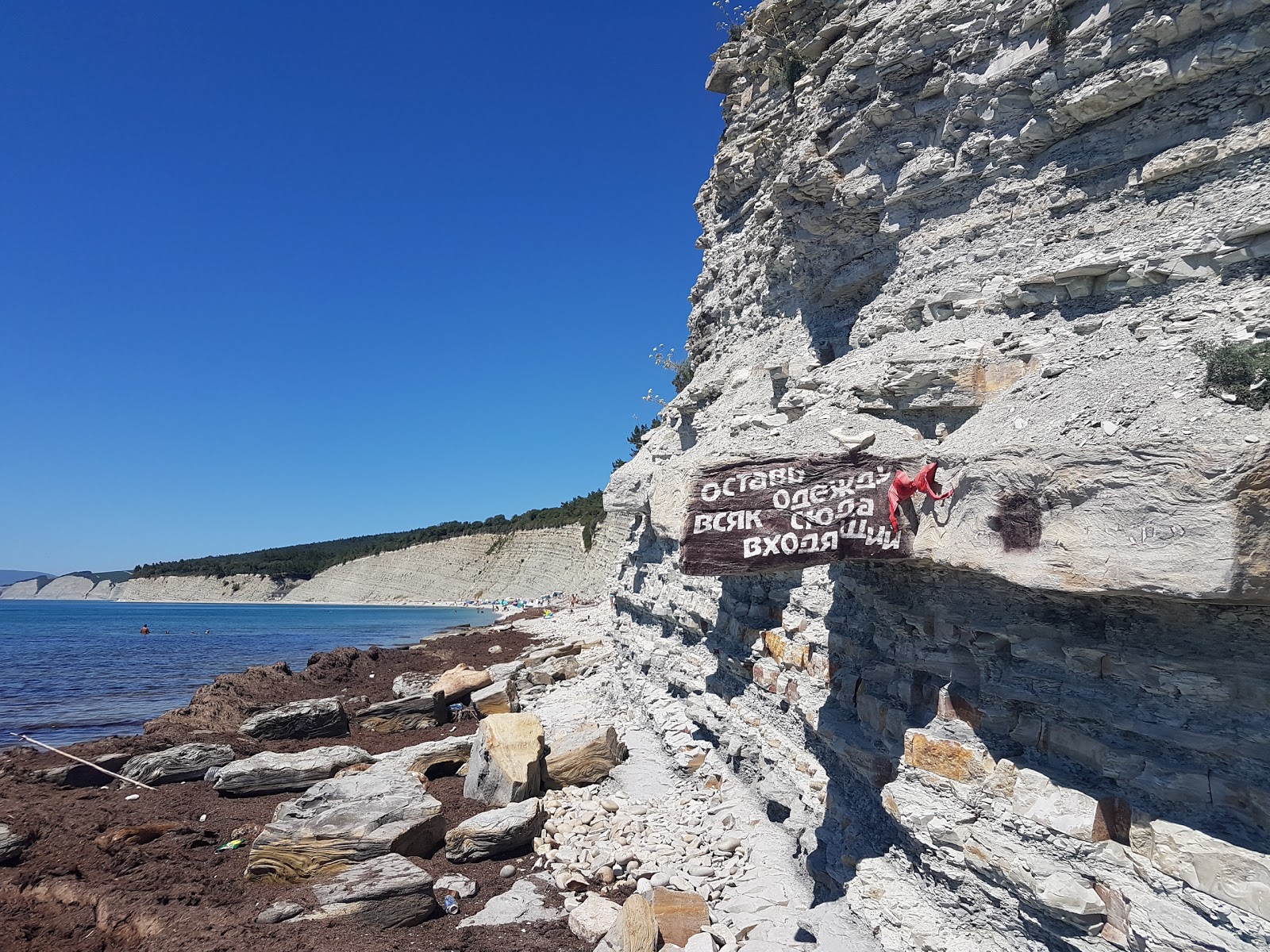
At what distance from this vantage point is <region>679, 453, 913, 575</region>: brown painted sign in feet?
13.6

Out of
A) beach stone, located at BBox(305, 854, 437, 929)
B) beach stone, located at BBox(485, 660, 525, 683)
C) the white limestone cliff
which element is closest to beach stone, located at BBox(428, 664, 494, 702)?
beach stone, located at BBox(485, 660, 525, 683)

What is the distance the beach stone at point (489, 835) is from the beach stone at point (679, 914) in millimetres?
1885

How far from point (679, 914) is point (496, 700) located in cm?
704

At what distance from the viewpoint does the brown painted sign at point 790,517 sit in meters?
4.14

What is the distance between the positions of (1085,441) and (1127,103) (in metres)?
2.79

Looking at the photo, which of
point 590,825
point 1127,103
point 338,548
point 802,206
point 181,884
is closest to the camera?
point 1127,103

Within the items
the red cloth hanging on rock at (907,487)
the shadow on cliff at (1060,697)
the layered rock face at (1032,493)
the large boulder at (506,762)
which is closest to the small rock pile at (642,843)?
the large boulder at (506,762)

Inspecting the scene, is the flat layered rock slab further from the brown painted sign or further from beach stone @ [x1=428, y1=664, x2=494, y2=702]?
the brown painted sign

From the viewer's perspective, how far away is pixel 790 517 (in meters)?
4.26

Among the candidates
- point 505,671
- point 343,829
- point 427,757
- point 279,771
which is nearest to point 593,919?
point 343,829

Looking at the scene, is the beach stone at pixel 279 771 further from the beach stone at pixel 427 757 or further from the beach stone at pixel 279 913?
the beach stone at pixel 279 913

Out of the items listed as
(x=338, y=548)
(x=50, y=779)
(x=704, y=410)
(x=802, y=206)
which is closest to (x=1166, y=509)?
(x=802, y=206)

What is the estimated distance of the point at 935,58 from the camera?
599 cm

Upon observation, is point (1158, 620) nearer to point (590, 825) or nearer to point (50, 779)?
point (590, 825)
